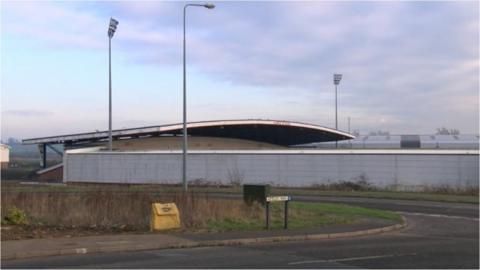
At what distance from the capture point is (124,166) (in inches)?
2226

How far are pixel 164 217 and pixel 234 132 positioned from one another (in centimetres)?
6449

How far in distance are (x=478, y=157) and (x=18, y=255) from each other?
1542 inches

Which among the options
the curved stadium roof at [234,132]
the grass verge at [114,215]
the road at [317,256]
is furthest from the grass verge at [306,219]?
the curved stadium roof at [234,132]

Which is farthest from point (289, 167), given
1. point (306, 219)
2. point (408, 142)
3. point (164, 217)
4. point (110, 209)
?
point (408, 142)

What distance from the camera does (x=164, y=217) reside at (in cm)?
1727

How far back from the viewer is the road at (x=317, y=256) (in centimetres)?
1164

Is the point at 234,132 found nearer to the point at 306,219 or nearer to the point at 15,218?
the point at 306,219

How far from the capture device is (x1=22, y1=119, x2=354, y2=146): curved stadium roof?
69.9 m

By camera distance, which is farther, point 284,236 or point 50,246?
point 284,236

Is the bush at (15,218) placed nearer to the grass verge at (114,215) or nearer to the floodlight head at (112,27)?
the grass verge at (114,215)

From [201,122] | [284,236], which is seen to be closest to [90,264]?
[284,236]

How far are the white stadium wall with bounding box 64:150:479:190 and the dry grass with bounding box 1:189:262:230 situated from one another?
96.6ft

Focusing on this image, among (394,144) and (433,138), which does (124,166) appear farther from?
(433,138)

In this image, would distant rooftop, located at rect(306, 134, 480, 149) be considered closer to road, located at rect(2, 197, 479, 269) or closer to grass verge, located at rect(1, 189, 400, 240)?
grass verge, located at rect(1, 189, 400, 240)
